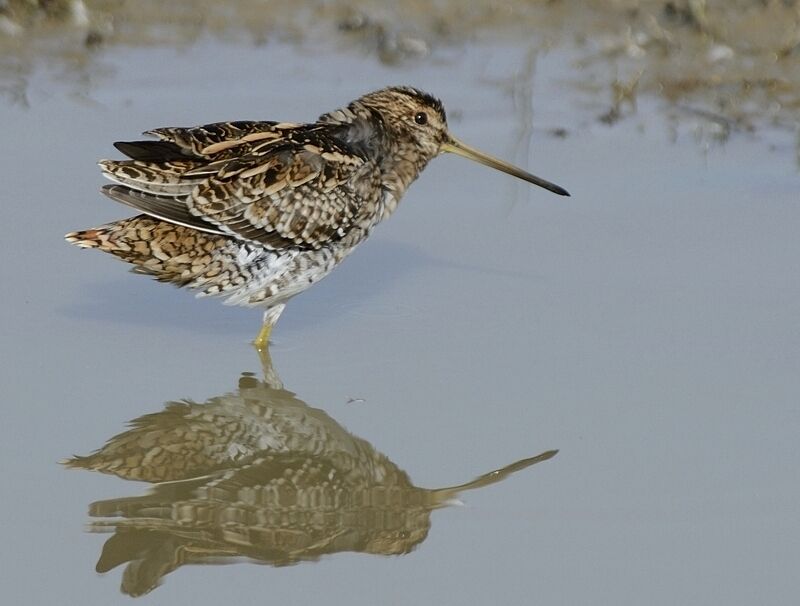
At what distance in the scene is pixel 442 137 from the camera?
7332 mm

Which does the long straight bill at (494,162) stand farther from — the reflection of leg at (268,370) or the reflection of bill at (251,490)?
the reflection of bill at (251,490)

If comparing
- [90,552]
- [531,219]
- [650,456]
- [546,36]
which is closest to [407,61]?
[546,36]

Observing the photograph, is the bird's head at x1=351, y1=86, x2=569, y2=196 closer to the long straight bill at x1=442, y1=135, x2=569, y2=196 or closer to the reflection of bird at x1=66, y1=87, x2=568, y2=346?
the long straight bill at x1=442, y1=135, x2=569, y2=196

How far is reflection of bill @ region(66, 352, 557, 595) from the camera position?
5.08 m

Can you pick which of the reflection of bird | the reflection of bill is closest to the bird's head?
the reflection of bird

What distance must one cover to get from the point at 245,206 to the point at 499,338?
1.22 m

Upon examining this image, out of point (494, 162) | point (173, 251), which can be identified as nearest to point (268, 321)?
point (173, 251)

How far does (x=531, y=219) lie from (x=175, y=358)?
7.05 ft

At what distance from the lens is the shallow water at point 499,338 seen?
512cm

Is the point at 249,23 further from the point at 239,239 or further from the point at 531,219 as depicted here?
the point at 239,239

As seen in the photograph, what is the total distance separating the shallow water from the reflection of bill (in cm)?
7

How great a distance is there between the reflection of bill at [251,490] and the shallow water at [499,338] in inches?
2.7

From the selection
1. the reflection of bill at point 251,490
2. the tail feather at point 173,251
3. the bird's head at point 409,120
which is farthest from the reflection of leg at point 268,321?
the bird's head at point 409,120

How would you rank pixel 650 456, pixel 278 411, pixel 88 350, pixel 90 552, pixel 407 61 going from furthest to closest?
1. pixel 407 61
2. pixel 88 350
3. pixel 278 411
4. pixel 650 456
5. pixel 90 552
